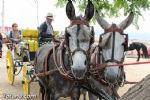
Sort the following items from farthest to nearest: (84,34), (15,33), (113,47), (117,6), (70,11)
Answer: (117,6) < (15,33) < (70,11) < (84,34) < (113,47)

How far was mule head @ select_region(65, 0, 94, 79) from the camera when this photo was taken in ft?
20.1

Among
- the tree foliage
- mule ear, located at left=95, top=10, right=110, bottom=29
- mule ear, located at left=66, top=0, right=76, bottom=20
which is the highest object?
the tree foliage

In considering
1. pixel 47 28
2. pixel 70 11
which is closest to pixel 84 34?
pixel 70 11

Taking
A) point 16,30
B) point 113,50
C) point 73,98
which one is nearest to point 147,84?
point 113,50

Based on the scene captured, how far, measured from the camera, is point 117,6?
1698 cm

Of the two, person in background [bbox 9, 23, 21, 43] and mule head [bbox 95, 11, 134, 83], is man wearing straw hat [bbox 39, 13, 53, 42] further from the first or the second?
mule head [bbox 95, 11, 134, 83]

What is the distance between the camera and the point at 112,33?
6.64 m

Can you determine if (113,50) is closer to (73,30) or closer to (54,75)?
(73,30)

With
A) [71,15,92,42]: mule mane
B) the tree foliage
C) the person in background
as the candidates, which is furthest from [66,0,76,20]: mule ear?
the tree foliage

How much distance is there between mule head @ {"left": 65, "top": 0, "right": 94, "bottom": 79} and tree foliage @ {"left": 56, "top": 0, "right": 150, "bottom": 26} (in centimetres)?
881

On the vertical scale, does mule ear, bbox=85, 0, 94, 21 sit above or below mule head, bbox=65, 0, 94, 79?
above

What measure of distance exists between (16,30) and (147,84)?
33.6 ft

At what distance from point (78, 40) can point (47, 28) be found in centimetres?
356

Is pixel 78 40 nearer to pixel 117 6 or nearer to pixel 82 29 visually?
pixel 82 29
